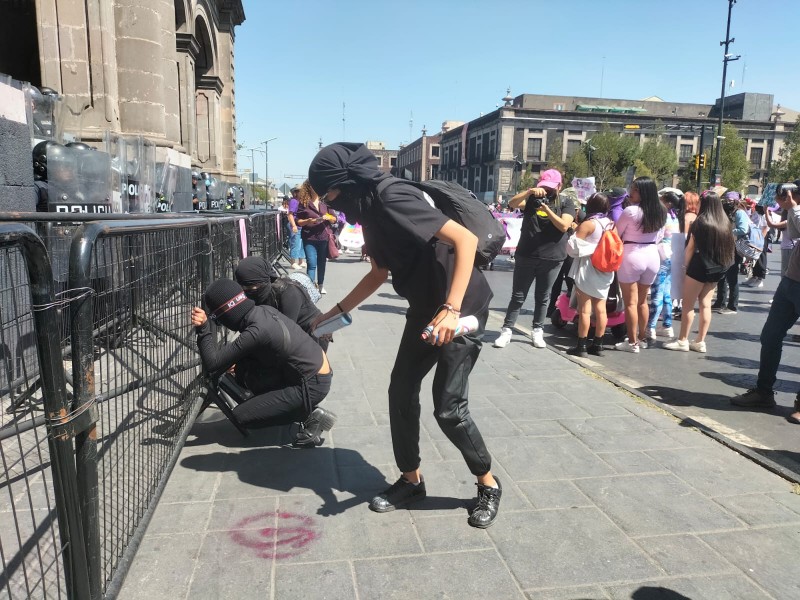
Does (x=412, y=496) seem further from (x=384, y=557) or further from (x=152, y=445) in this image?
(x=152, y=445)

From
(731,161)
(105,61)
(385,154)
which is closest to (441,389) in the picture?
(105,61)

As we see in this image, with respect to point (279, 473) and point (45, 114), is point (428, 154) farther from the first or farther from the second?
point (279, 473)

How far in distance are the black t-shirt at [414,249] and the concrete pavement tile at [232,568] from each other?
1.32 m

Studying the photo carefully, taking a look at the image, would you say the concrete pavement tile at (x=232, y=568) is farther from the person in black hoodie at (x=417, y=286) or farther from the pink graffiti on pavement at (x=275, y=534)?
the person in black hoodie at (x=417, y=286)

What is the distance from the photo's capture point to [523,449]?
12.8 ft

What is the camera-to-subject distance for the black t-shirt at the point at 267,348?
11.7 feet

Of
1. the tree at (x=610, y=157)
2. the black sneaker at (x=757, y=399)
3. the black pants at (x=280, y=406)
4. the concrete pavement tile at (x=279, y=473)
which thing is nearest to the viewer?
the concrete pavement tile at (x=279, y=473)

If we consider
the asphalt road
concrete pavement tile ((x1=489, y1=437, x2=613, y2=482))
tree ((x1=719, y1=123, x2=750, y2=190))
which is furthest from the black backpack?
tree ((x1=719, y1=123, x2=750, y2=190))

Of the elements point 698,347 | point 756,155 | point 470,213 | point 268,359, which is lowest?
point 698,347

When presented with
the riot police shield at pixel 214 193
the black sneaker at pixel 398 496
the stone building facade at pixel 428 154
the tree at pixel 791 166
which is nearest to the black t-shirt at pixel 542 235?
the black sneaker at pixel 398 496

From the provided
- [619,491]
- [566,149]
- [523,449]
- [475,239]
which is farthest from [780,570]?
[566,149]

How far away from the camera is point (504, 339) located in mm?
6797

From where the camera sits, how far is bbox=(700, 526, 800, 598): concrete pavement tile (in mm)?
2523

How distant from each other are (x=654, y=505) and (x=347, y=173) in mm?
2361
